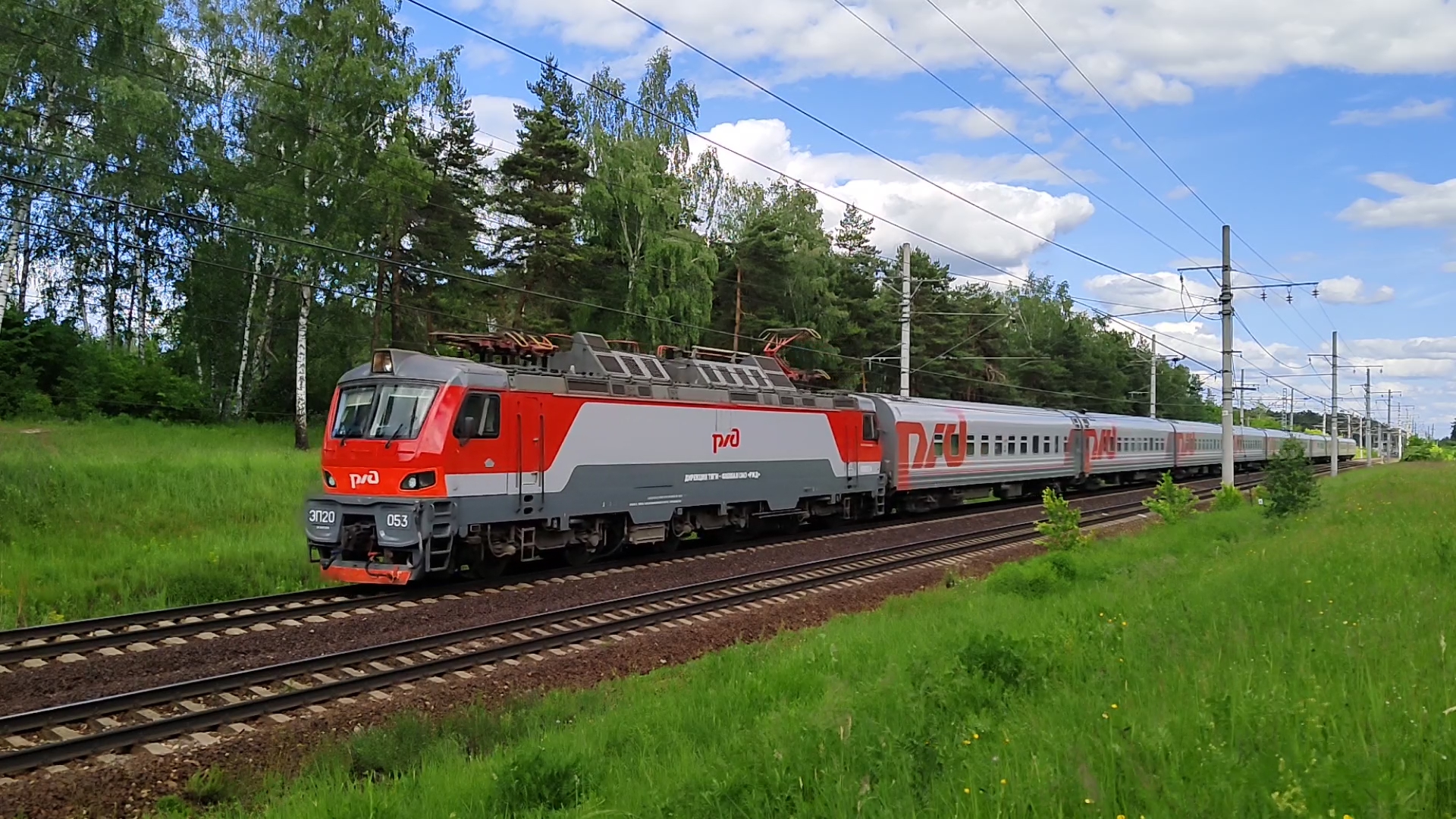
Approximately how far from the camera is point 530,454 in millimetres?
14555

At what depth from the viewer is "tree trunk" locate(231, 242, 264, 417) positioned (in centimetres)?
3256

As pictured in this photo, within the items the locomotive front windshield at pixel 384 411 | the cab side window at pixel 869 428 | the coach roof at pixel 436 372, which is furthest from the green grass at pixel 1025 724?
the cab side window at pixel 869 428

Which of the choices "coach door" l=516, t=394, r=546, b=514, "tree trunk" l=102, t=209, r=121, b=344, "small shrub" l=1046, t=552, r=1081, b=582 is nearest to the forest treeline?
"tree trunk" l=102, t=209, r=121, b=344

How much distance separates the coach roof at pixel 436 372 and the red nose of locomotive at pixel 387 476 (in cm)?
2

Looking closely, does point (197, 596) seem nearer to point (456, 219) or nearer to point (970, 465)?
point (970, 465)

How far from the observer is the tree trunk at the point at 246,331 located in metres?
32.6

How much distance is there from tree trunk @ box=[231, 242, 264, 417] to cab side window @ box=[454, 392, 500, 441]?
22134 mm

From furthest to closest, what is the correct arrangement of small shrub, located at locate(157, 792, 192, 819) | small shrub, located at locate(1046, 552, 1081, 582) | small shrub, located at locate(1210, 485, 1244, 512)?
small shrub, located at locate(1210, 485, 1244, 512) < small shrub, located at locate(1046, 552, 1081, 582) < small shrub, located at locate(157, 792, 192, 819)

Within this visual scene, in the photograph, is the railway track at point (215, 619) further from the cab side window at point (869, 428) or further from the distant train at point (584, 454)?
the cab side window at point (869, 428)

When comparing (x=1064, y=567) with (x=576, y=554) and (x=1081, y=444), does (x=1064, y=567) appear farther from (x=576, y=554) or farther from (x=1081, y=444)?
(x=1081, y=444)

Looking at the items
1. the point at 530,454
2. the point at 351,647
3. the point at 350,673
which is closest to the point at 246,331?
the point at 530,454

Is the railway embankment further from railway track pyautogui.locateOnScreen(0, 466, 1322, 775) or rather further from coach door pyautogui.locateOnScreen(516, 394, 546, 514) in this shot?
coach door pyautogui.locateOnScreen(516, 394, 546, 514)

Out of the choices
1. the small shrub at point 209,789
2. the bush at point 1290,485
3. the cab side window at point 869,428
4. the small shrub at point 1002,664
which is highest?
the cab side window at point 869,428

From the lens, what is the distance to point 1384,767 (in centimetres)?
368
